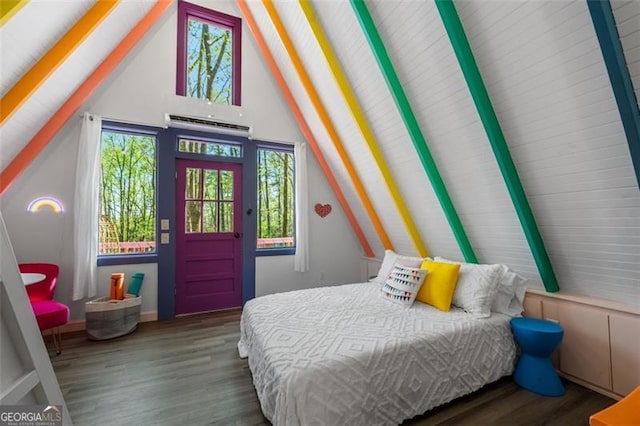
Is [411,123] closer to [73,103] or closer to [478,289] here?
[478,289]

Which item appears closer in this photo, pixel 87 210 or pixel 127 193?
pixel 87 210

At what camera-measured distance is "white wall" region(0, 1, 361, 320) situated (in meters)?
2.76

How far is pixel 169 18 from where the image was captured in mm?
3381

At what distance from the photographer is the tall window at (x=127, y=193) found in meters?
3.17

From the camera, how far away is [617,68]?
1295 millimetres

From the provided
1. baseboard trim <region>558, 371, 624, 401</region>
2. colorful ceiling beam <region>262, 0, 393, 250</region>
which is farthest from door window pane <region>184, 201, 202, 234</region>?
baseboard trim <region>558, 371, 624, 401</region>

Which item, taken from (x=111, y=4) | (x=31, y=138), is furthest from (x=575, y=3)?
(x=31, y=138)

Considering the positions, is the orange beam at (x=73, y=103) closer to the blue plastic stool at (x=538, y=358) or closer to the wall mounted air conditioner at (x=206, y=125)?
the wall mounted air conditioner at (x=206, y=125)

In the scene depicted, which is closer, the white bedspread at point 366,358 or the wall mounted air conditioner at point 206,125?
the white bedspread at point 366,358

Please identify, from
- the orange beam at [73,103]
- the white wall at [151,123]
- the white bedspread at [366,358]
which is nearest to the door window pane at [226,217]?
the white wall at [151,123]

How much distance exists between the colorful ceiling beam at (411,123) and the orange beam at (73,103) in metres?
2.31

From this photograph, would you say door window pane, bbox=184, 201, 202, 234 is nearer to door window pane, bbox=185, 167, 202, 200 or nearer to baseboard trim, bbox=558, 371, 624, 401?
door window pane, bbox=185, 167, 202, 200

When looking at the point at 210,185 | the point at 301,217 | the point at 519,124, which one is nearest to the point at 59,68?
the point at 210,185

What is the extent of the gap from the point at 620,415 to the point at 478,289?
42.5 inches
